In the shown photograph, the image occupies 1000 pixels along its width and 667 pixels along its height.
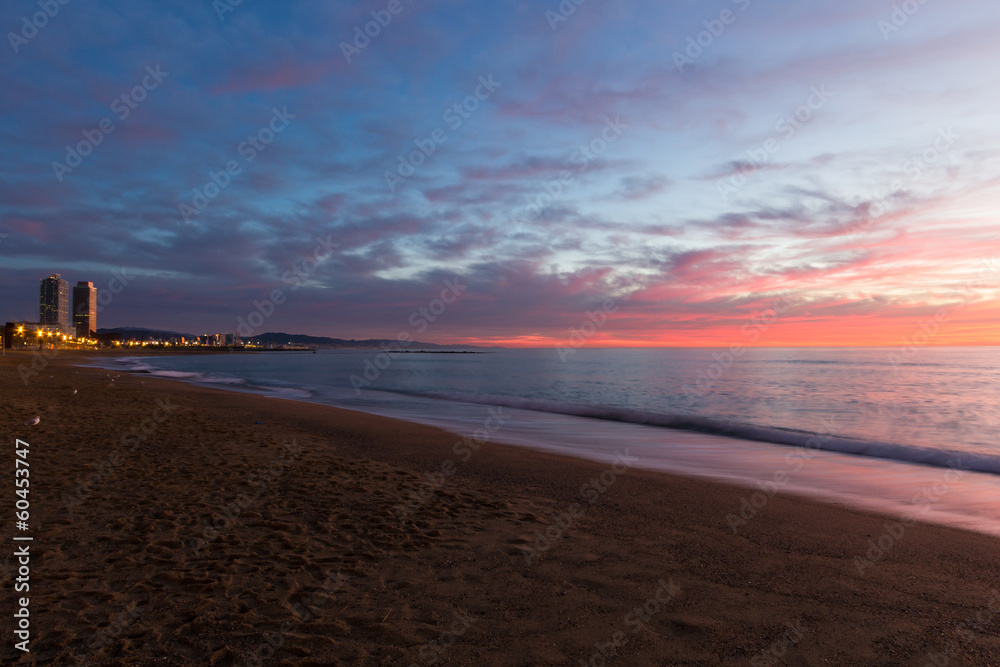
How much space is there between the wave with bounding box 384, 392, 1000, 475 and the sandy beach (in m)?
9.22

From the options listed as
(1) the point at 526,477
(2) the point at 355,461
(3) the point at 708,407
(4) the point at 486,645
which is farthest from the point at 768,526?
(3) the point at 708,407

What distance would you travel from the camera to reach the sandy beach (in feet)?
12.8

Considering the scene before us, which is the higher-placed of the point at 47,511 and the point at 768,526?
the point at 47,511

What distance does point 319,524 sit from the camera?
643 cm

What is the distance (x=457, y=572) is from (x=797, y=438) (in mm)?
17605

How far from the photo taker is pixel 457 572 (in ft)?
17.2

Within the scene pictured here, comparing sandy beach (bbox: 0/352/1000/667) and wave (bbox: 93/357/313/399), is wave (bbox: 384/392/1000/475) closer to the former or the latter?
sandy beach (bbox: 0/352/1000/667)

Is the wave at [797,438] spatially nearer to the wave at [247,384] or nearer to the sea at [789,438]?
the sea at [789,438]

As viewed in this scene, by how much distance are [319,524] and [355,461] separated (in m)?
4.25

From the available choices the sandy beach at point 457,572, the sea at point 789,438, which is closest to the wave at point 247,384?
the sea at point 789,438

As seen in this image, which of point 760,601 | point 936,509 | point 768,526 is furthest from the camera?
point 936,509

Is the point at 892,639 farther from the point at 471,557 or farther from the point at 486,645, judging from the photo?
the point at 471,557

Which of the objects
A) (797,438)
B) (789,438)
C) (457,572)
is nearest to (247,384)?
(789,438)

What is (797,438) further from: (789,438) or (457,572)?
(457,572)
